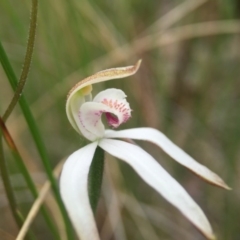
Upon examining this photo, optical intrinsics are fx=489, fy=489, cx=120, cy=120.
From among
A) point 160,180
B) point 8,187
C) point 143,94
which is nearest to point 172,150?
point 160,180

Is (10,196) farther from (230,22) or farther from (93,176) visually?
(230,22)

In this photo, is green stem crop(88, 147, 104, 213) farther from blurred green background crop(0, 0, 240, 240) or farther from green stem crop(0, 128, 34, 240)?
blurred green background crop(0, 0, 240, 240)

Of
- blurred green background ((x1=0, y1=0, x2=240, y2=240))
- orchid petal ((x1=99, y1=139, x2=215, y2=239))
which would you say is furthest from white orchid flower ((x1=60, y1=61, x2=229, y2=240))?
blurred green background ((x1=0, y1=0, x2=240, y2=240))

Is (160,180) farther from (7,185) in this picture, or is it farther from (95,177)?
(7,185)

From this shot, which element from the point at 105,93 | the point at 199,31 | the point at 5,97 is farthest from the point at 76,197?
the point at 5,97

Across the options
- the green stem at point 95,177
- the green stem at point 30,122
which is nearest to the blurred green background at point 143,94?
the green stem at point 30,122

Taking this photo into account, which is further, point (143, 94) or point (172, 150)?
point (143, 94)
